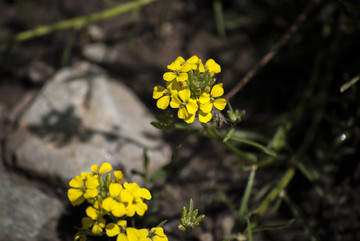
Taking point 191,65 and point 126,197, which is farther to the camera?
point 191,65

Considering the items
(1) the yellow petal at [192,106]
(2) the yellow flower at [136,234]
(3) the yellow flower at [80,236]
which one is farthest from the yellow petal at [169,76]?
(3) the yellow flower at [80,236]

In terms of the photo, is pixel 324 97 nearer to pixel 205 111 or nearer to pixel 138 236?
pixel 205 111

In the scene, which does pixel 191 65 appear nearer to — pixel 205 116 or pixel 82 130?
pixel 205 116

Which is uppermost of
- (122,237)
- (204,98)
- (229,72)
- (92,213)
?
(229,72)

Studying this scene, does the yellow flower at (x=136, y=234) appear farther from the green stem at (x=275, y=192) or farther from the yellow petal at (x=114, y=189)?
the green stem at (x=275, y=192)

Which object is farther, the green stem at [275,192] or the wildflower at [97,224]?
the green stem at [275,192]

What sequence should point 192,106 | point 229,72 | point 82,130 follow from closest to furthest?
point 192,106
point 82,130
point 229,72

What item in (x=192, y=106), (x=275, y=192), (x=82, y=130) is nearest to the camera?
(x=192, y=106)

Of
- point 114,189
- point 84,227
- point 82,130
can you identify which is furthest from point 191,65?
point 82,130
